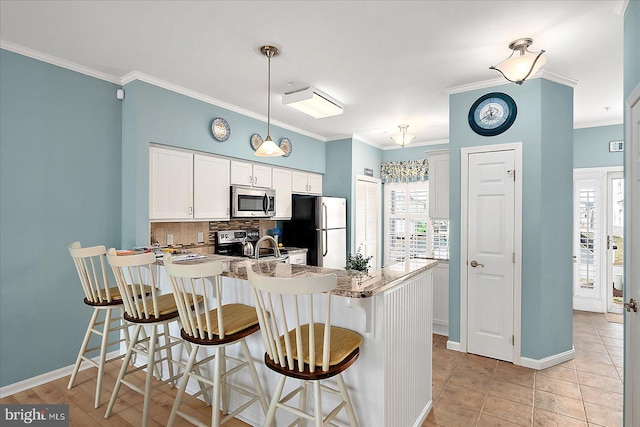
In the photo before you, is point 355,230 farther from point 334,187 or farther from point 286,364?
point 286,364

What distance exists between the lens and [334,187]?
18.5 ft

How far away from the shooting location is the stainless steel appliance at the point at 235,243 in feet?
14.2

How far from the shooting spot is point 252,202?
4316 mm

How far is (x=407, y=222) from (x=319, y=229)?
2028 millimetres

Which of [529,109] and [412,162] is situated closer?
[529,109]

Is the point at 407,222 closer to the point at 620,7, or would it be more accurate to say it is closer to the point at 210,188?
the point at 210,188

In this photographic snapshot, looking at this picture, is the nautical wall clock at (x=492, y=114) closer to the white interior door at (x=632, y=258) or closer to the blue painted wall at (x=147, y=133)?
the white interior door at (x=632, y=258)

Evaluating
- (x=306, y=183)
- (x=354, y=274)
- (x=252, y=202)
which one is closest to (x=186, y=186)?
(x=252, y=202)

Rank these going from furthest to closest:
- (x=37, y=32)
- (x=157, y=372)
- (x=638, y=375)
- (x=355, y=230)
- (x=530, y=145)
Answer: (x=355, y=230) < (x=530, y=145) < (x=157, y=372) < (x=37, y=32) < (x=638, y=375)

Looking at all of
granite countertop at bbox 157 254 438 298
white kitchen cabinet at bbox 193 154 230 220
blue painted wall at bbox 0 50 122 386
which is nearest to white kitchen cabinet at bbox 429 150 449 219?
granite countertop at bbox 157 254 438 298

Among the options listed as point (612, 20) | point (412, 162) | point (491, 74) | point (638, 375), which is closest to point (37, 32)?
point (491, 74)

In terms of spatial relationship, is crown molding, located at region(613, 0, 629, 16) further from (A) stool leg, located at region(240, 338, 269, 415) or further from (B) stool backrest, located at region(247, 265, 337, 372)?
(A) stool leg, located at region(240, 338, 269, 415)

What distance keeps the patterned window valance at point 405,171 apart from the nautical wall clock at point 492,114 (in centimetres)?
257

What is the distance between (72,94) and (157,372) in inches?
96.4
